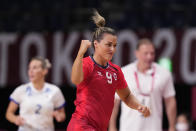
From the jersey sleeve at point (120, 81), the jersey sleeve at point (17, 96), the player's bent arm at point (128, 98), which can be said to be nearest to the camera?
the jersey sleeve at point (120, 81)

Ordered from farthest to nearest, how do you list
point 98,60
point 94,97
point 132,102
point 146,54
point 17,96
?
point 17,96, point 146,54, point 132,102, point 98,60, point 94,97

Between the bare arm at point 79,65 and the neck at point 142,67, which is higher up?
the bare arm at point 79,65

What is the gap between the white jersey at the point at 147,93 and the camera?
613 centimetres

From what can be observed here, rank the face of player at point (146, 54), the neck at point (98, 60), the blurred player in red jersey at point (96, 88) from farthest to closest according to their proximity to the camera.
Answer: the face of player at point (146, 54)
the neck at point (98, 60)
the blurred player in red jersey at point (96, 88)

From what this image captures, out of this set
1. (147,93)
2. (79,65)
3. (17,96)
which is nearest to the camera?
(79,65)

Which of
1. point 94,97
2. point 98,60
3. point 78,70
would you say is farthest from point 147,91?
point 78,70

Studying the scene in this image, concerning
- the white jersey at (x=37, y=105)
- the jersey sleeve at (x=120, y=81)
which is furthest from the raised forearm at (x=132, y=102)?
the white jersey at (x=37, y=105)

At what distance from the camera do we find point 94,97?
4.20m

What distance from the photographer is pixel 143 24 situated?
10.0m

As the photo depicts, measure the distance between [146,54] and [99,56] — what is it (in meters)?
2.06

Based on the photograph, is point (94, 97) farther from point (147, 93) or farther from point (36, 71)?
point (36, 71)

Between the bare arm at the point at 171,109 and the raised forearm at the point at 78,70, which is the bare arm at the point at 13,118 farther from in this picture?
the raised forearm at the point at 78,70

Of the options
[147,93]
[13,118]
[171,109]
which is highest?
[147,93]

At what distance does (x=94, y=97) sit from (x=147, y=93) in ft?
6.87
